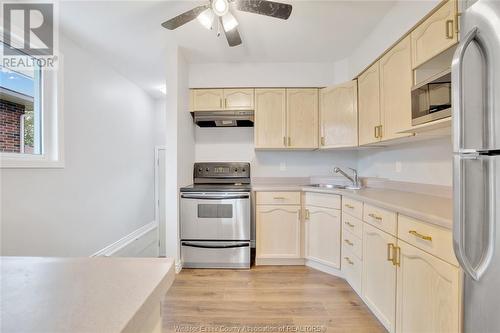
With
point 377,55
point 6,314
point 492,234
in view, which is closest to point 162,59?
point 377,55


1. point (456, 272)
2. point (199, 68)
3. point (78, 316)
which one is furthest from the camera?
point (199, 68)

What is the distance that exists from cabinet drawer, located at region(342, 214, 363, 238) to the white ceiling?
6.13ft

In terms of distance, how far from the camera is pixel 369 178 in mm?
2713

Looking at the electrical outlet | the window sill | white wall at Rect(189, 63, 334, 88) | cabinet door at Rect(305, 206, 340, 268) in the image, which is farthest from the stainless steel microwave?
the window sill

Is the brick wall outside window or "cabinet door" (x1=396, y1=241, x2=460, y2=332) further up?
the brick wall outside window

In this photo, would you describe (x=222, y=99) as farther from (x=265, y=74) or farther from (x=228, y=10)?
(x=228, y=10)

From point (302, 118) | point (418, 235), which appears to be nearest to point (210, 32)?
point (302, 118)

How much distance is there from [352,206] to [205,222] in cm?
159

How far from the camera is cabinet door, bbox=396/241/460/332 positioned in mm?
1076

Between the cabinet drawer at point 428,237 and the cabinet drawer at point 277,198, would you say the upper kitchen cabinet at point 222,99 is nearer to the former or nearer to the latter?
the cabinet drawer at point 277,198

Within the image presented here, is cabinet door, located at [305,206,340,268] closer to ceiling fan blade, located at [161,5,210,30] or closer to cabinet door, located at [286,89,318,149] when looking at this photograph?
cabinet door, located at [286,89,318,149]

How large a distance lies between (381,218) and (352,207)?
483 millimetres

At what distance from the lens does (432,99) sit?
4.63ft

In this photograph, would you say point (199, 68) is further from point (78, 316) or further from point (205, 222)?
point (78, 316)
